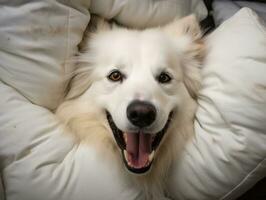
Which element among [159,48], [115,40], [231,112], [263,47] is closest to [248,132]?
[231,112]

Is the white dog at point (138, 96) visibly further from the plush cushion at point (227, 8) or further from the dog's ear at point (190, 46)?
the plush cushion at point (227, 8)

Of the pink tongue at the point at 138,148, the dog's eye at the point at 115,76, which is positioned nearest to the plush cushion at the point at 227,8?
the dog's eye at the point at 115,76

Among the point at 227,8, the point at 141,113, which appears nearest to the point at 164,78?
the point at 141,113

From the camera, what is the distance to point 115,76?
1081 millimetres

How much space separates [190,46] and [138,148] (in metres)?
0.38

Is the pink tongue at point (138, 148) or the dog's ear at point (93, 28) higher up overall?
the dog's ear at point (93, 28)

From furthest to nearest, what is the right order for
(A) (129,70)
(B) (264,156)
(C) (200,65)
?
(C) (200,65) < (A) (129,70) < (B) (264,156)

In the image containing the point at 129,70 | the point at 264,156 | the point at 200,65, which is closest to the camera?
the point at 264,156

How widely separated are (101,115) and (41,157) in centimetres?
20

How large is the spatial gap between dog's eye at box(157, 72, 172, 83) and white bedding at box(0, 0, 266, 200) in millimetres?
110

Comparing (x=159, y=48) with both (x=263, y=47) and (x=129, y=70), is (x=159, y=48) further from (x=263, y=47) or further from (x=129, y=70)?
(x=263, y=47)

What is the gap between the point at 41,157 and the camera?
102cm

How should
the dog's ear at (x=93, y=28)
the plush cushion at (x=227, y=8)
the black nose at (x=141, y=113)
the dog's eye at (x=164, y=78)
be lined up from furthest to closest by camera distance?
1. the plush cushion at (x=227, y=8)
2. the dog's ear at (x=93, y=28)
3. the dog's eye at (x=164, y=78)
4. the black nose at (x=141, y=113)

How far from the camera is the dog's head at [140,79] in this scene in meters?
0.96
